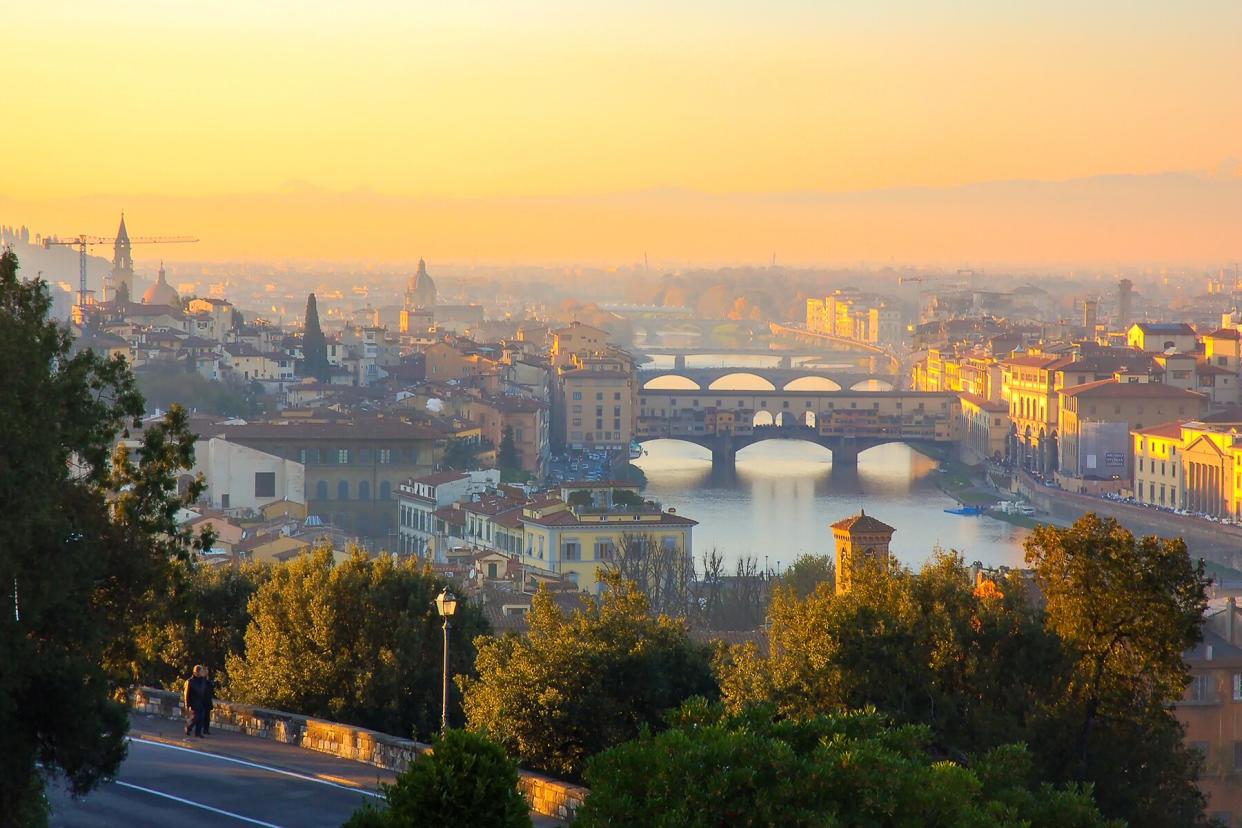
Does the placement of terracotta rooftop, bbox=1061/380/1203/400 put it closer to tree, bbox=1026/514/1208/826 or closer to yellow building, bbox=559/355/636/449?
yellow building, bbox=559/355/636/449

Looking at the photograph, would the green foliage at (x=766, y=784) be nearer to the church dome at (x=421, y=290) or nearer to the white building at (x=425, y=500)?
the white building at (x=425, y=500)

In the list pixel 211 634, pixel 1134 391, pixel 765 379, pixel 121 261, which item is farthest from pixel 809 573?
pixel 121 261

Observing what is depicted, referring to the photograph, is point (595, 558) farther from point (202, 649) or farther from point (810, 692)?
point (810, 692)

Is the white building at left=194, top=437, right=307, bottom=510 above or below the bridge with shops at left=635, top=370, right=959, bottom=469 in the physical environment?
above

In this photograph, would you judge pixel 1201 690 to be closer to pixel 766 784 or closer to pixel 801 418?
pixel 766 784

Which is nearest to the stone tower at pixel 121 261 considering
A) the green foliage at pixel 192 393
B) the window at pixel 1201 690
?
the green foliage at pixel 192 393

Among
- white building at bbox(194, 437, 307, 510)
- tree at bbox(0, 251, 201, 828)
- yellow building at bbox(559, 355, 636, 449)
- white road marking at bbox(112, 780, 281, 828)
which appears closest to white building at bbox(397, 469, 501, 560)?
white building at bbox(194, 437, 307, 510)
